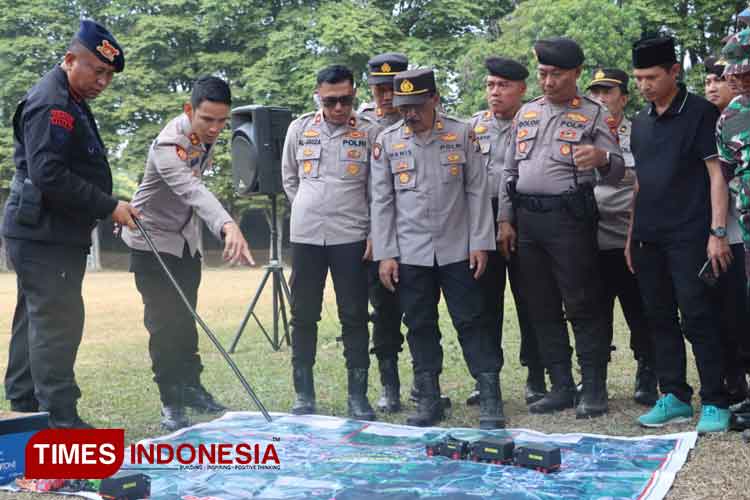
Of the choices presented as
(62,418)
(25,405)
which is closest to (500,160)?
(62,418)

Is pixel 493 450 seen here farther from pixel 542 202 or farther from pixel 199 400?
pixel 199 400

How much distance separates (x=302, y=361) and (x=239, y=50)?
24.8 meters

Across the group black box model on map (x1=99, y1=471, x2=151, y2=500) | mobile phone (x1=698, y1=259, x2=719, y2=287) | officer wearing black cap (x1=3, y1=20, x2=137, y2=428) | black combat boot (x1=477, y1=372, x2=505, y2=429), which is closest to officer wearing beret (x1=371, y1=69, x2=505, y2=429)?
black combat boot (x1=477, y1=372, x2=505, y2=429)

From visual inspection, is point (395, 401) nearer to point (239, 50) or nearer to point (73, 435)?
point (73, 435)

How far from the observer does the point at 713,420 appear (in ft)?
14.3

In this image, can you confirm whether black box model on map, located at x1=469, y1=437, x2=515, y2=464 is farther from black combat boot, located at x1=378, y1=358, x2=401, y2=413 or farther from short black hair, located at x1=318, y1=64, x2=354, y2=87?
short black hair, located at x1=318, y1=64, x2=354, y2=87

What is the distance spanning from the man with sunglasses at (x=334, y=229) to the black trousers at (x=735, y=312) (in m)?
1.87

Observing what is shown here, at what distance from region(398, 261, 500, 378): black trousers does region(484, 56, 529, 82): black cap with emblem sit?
4.02 ft

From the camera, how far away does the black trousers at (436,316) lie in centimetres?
481

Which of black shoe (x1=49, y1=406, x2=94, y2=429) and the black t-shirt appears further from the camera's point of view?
the black t-shirt

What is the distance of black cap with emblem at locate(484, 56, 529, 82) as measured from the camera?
17.3 ft

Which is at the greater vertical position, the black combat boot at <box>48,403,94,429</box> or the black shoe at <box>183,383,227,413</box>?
the black combat boot at <box>48,403,94,429</box>

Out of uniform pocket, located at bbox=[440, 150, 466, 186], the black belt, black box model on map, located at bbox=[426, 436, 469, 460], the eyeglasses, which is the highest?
the eyeglasses

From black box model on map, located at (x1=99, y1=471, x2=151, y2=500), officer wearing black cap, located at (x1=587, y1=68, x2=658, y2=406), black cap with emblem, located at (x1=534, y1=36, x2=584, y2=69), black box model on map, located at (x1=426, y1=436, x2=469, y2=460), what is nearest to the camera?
black box model on map, located at (x1=99, y1=471, x2=151, y2=500)
